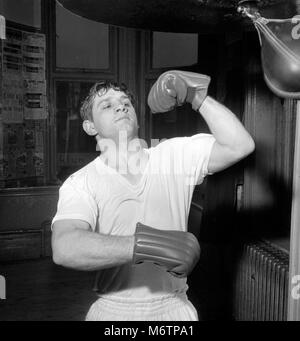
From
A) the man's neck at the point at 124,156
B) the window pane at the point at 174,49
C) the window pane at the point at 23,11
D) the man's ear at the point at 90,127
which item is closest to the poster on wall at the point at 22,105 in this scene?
the window pane at the point at 23,11

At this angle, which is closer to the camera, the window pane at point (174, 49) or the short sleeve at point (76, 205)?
the short sleeve at point (76, 205)

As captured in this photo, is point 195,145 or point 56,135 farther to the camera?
point 56,135

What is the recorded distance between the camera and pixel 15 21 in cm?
462

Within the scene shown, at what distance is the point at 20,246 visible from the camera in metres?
4.75

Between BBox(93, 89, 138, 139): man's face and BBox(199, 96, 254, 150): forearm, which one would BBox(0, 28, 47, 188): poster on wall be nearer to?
BBox(93, 89, 138, 139): man's face

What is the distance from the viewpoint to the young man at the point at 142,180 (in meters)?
1.55

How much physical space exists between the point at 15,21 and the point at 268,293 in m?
3.59

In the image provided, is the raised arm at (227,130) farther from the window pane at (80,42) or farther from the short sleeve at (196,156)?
the window pane at (80,42)

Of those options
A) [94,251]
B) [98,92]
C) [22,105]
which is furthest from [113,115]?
[22,105]

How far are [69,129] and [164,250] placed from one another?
388 cm

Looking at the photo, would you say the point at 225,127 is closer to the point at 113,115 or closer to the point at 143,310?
the point at 113,115

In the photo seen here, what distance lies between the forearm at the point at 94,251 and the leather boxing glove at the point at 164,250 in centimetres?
3
